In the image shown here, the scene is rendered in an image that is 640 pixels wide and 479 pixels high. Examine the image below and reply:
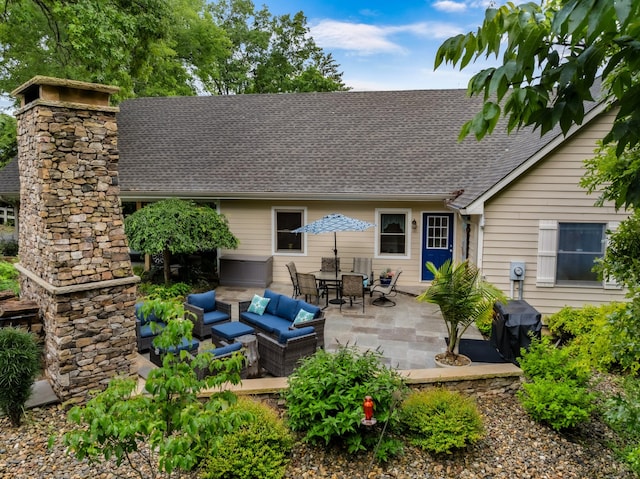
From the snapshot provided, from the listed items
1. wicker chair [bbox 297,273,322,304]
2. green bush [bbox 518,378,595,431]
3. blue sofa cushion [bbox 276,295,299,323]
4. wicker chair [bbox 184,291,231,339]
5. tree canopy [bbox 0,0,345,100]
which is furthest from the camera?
tree canopy [bbox 0,0,345,100]

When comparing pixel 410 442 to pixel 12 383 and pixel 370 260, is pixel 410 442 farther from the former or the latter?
pixel 370 260

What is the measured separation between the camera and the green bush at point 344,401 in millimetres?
4355

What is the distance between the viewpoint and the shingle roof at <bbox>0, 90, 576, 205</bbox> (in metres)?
12.4

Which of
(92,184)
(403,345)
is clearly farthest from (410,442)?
(92,184)

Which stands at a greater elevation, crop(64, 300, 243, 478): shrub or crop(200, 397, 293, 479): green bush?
crop(64, 300, 243, 478): shrub

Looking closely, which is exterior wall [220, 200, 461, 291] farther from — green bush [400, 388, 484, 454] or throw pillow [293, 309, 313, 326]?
green bush [400, 388, 484, 454]

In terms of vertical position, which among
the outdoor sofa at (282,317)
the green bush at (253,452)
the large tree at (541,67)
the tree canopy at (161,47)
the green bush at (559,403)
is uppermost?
the tree canopy at (161,47)

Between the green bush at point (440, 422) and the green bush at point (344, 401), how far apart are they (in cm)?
22

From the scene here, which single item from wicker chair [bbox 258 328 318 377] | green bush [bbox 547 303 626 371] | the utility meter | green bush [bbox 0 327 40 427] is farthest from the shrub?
the utility meter

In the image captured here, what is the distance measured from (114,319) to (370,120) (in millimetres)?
11157

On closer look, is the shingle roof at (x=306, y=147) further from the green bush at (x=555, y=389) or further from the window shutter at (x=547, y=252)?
the green bush at (x=555, y=389)

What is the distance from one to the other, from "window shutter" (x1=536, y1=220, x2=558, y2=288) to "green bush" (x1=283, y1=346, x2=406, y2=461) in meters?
5.59

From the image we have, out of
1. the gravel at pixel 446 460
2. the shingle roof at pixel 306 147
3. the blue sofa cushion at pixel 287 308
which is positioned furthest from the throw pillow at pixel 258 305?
the shingle roof at pixel 306 147

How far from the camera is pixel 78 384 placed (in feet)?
18.8
